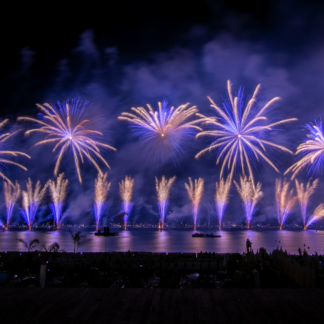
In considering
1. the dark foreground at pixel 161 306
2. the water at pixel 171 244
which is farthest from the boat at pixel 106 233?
the dark foreground at pixel 161 306

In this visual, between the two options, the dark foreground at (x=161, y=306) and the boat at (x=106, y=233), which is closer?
the dark foreground at (x=161, y=306)

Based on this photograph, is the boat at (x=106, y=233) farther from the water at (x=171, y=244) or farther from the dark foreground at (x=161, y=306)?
the dark foreground at (x=161, y=306)

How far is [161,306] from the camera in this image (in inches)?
297

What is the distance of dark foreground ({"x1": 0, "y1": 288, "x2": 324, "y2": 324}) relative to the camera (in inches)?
Result: 268

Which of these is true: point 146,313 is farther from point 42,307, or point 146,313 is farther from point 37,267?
point 37,267

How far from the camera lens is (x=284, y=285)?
12656mm

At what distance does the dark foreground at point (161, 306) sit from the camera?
22.4 feet

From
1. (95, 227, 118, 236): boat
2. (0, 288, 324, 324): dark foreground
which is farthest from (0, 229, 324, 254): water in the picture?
(0, 288, 324, 324): dark foreground

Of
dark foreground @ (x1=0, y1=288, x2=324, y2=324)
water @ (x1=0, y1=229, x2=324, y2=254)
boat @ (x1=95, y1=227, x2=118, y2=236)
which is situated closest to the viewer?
dark foreground @ (x1=0, y1=288, x2=324, y2=324)

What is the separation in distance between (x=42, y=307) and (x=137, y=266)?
377 inches

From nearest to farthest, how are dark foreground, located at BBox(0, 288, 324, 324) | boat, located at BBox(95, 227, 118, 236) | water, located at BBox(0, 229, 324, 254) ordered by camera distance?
dark foreground, located at BBox(0, 288, 324, 324) → water, located at BBox(0, 229, 324, 254) → boat, located at BBox(95, 227, 118, 236)

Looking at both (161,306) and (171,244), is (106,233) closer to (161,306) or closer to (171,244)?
(171,244)

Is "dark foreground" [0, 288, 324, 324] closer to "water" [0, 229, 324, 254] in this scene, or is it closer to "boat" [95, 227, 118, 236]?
"water" [0, 229, 324, 254]

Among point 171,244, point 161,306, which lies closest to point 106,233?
point 171,244
